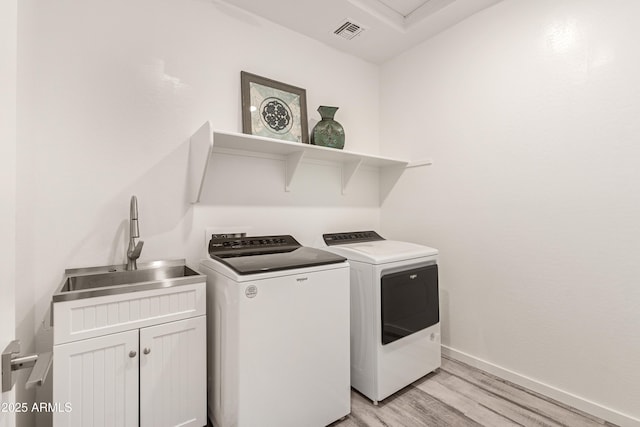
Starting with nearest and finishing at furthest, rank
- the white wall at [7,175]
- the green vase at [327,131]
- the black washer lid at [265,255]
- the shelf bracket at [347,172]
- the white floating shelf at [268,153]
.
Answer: the white wall at [7,175], the black washer lid at [265,255], the white floating shelf at [268,153], the green vase at [327,131], the shelf bracket at [347,172]

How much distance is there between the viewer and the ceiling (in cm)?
209

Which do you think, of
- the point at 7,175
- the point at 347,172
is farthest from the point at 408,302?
the point at 7,175

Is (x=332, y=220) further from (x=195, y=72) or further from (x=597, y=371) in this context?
(x=597, y=371)

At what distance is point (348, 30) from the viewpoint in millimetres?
2381

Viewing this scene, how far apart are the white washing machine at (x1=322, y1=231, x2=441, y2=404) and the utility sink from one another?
967 mm

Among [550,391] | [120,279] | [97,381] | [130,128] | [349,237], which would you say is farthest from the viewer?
[349,237]

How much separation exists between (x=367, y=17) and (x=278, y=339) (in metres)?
2.31

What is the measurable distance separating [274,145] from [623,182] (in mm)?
2004

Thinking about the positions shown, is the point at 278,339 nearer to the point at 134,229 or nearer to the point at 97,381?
the point at 97,381

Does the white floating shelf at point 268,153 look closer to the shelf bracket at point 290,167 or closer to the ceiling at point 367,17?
the shelf bracket at point 290,167

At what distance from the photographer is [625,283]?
1.58 meters

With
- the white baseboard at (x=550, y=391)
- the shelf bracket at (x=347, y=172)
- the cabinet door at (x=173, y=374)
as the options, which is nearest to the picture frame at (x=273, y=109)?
the shelf bracket at (x=347, y=172)

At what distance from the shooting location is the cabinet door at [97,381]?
118 centimetres

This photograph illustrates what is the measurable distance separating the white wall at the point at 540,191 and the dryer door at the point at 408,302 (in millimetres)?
405
